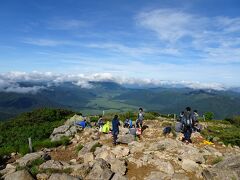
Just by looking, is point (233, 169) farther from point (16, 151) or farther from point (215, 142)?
point (16, 151)

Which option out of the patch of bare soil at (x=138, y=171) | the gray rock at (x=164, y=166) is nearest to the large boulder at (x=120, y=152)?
the patch of bare soil at (x=138, y=171)

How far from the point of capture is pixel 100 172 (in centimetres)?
1880

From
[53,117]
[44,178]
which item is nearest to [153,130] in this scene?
[44,178]

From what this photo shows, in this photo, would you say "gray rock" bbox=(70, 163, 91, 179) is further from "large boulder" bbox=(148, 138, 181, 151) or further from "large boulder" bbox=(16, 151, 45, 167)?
"large boulder" bbox=(148, 138, 181, 151)

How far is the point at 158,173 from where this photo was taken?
19.1m

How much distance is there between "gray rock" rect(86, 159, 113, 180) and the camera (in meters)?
18.4

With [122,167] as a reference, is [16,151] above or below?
below

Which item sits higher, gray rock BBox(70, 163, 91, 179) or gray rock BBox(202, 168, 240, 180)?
gray rock BBox(202, 168, 240, 180)

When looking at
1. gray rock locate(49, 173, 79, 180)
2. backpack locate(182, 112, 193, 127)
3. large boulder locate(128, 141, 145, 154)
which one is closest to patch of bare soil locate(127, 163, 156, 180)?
large boulder locate(128, 141, 145, 154)

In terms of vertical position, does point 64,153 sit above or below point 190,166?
below

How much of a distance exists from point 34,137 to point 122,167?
26644 mm

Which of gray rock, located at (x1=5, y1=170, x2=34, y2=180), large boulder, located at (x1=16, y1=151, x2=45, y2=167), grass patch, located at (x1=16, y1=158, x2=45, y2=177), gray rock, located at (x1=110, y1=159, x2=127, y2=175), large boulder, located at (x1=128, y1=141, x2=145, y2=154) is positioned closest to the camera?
gray rock, located at (x1=5, y1=170, x2=34, y2=180)

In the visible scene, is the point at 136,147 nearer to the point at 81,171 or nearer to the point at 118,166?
the point at 118,166

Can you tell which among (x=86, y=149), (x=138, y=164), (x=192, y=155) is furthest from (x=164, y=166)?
(x=86, y=149)
